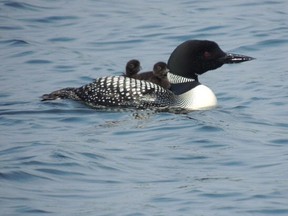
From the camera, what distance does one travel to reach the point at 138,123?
1090cm

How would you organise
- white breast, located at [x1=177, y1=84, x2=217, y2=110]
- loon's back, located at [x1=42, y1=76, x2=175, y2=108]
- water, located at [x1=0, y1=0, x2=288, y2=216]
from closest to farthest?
water, located at [x1=0, y1=0, x2=288, y2=216] → loon's back, located at [x1=42, y1=76, x2=175, y2=108] → white breast, located at [x1=177, y1=84, x2=217, y2=110]

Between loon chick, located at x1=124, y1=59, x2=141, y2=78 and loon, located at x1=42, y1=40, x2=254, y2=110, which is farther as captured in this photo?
loon chick, located at x1=124, y1=59, x2=141, y2=78

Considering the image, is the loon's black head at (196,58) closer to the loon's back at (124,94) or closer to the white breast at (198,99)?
the white breast at (198,99)

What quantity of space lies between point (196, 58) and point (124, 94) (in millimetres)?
888

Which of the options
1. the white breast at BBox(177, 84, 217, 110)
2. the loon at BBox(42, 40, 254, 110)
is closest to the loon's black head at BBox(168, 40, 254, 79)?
the loon at BBox(42, 40, 254, 110)

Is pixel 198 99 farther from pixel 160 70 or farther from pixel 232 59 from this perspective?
pixel 232 59

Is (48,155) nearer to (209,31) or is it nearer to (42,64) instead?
(42,64)

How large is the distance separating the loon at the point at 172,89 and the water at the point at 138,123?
5.3 inches

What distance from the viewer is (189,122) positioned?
11.0 m

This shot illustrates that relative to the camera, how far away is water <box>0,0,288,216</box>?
845 centimetres

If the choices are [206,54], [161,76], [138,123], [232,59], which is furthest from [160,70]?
[138,123]

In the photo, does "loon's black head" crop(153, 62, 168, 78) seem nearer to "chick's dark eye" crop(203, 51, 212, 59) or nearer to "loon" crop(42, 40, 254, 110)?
"loon" crop(42, 40, 254, 110)

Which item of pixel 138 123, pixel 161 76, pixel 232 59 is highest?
pixel 232 59

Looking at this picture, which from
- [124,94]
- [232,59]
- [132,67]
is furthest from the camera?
[232,59]
